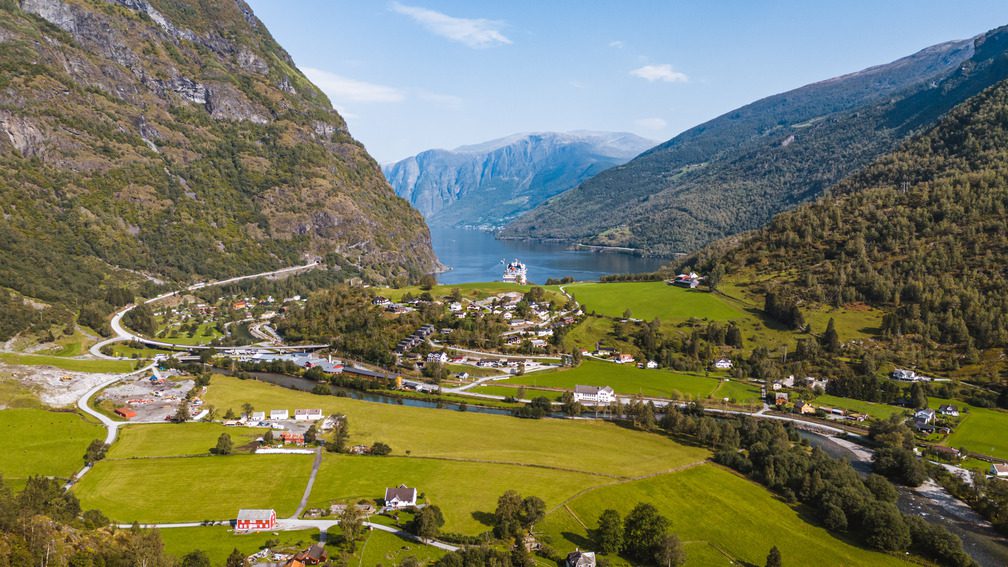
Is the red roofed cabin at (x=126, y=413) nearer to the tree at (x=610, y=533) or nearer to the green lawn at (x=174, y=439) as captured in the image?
the green lawn at (x=174, y=439)

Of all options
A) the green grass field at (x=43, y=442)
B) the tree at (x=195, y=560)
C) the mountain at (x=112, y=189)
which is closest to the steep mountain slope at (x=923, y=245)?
the tree at (x=195, y=560)

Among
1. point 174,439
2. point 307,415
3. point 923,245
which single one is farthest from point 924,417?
point 174,439

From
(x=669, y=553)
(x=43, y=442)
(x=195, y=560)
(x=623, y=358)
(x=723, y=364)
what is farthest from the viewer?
(x=623, y=358)

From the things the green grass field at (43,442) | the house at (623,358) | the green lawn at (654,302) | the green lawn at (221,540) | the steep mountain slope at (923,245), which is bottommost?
the house at (623,358)

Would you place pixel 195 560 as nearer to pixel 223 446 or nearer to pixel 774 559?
pixel 223 446

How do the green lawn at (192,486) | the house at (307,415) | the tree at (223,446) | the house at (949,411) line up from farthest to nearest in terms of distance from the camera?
the house at (949,411) → the house at (307,415) → the tree at (223,446) → the green lawn at (192,486)

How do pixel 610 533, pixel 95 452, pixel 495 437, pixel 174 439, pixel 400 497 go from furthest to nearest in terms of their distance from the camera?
pixel 495 437, pixel 174 439, pixel 95 452, pixel 400 497, pixel 610 533
